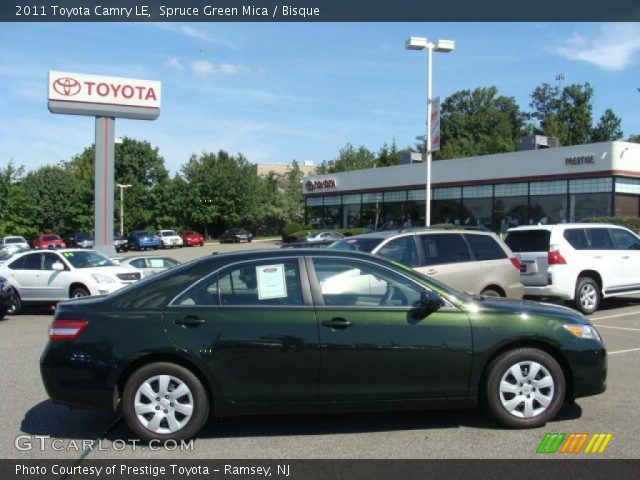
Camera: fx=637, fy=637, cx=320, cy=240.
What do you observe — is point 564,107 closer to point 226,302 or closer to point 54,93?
point 54,93

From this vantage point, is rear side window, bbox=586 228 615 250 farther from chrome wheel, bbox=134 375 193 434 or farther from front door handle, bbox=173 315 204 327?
chrome wheel, bbox=134 375 193 434

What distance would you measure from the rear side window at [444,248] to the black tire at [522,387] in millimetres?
4617

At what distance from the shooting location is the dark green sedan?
210 inches

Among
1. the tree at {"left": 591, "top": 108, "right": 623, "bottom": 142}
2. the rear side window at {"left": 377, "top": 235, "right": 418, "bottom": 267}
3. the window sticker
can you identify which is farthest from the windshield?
the tree at {"left": 591, "top": 108, "right": 623, "bottom": 142}

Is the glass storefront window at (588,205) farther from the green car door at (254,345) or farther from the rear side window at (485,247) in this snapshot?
the green car door at (254,345)

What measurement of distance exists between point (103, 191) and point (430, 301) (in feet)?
91.3

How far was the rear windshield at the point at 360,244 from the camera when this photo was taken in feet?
33.5

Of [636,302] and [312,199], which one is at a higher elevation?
[312,199]

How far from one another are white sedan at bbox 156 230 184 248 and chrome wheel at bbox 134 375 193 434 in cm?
5292

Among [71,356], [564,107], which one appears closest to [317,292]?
[71,356]

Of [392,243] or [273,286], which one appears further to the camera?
[392,243]

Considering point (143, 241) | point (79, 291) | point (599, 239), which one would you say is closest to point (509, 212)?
point (599, 239)

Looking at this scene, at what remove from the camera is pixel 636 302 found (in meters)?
Result: 15.0
